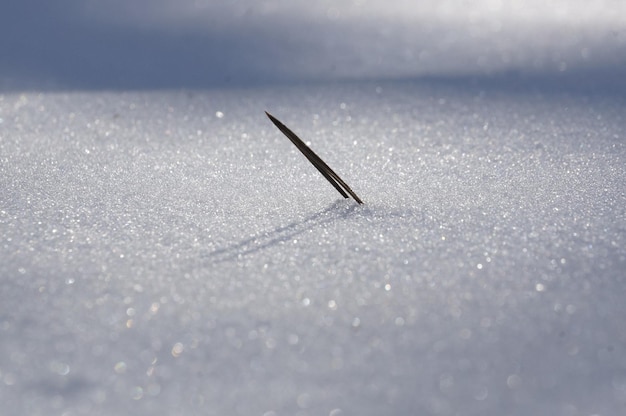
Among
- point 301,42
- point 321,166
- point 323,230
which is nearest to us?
point 323,230

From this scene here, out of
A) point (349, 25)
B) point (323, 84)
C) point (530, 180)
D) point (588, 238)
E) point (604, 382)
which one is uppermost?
point (349, 25)

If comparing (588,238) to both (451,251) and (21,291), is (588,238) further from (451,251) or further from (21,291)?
(21,291)

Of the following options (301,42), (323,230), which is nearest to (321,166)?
(323,230)

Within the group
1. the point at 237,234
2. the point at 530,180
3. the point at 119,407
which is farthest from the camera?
the point at 530,180

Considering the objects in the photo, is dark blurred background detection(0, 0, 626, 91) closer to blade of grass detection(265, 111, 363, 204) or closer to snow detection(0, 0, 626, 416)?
snow detection(0, 0, 626, 416)

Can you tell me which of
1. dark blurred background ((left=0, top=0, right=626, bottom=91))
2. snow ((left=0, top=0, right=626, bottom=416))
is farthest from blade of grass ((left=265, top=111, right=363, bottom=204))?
dark blurred background ((left=0, top=0, right=626, bottom=91))

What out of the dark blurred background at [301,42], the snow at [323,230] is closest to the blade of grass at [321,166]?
the snow at [323,230]

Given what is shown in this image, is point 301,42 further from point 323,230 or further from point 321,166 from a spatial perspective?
point 323,230

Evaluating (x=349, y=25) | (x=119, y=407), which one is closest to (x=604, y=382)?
(x=119, y=407)

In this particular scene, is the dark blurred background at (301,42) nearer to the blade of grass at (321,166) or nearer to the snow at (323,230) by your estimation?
the snow at (323,230)
